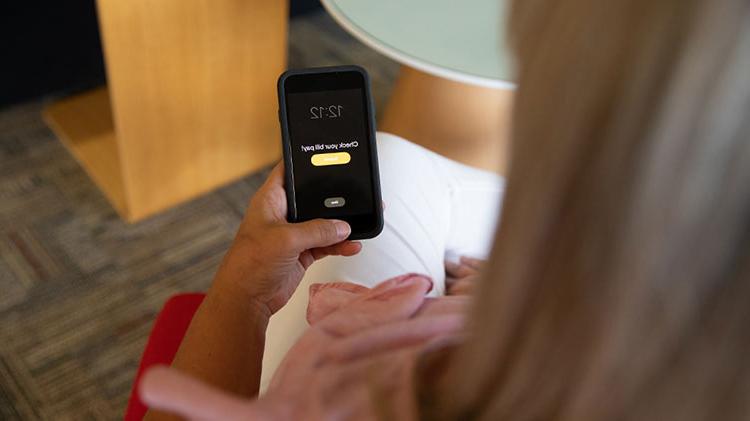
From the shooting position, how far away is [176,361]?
77 centimetres

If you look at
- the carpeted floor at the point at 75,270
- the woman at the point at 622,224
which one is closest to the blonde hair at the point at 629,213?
the woman at the point at 622,224

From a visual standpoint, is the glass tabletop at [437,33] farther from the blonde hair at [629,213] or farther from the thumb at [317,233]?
the blonde hair at [629,213]

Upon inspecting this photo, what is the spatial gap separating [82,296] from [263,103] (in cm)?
56

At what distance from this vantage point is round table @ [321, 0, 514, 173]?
1044mm

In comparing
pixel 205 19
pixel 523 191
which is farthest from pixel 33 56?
pixel 523 191

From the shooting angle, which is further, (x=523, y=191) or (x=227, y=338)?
(x=227, y=338)

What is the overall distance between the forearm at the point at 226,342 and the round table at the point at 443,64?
1.05ft

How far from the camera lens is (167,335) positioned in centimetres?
92

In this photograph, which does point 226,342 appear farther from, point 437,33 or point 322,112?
point 437,33

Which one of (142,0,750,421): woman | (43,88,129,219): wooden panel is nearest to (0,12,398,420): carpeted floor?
(43,88,129,219): wooden panel

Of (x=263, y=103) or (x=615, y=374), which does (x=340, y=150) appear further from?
(x=263, y=103)

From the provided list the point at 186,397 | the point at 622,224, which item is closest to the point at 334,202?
the point at 186,397

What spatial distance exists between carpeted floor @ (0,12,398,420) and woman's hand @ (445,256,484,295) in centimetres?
72

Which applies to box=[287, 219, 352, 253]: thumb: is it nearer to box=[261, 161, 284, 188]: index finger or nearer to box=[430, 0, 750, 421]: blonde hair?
box=[261, 161, 284, 188]: index finger
